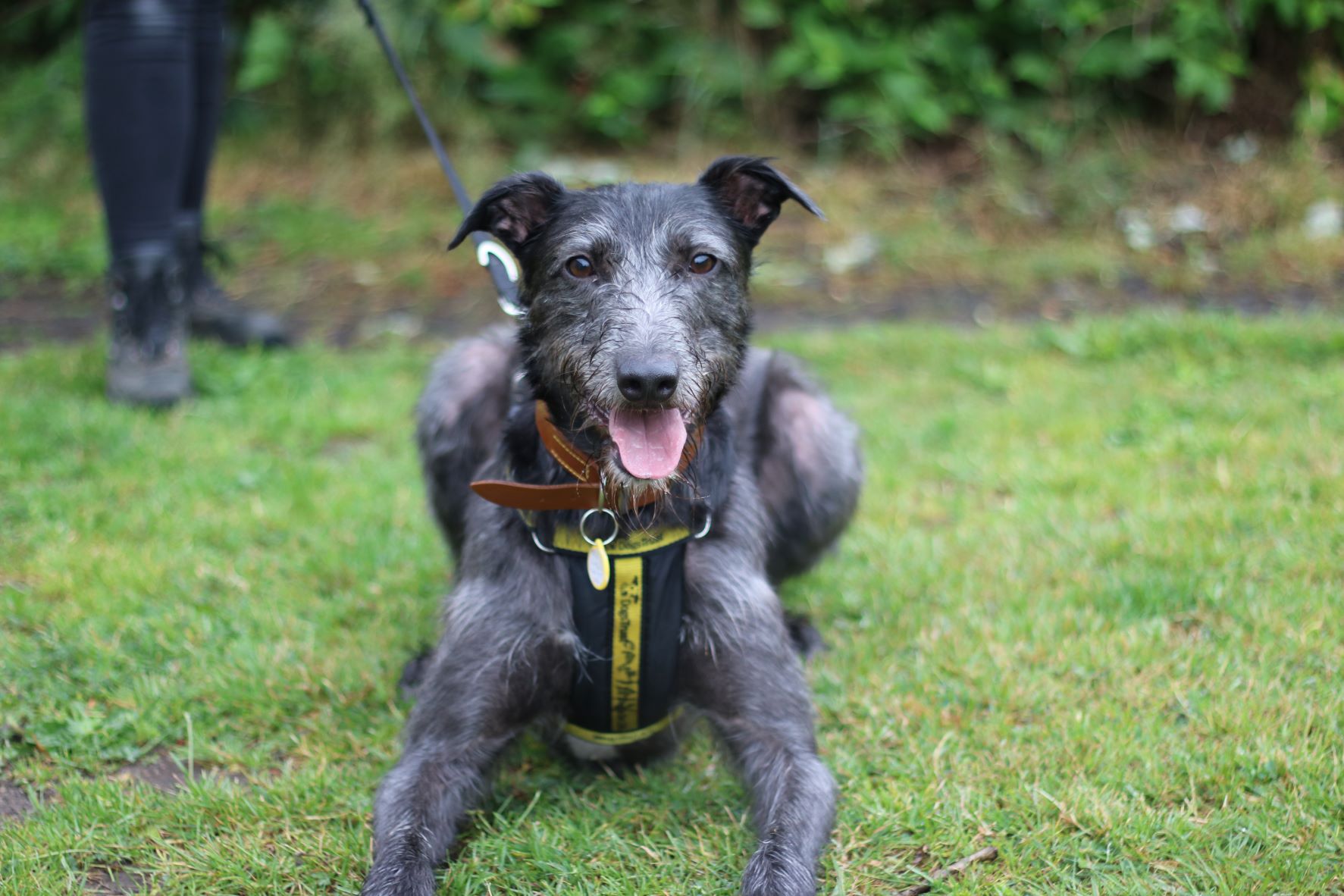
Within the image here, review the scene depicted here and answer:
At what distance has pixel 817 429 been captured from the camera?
3904 millimetres

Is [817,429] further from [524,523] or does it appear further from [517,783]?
[517,783]

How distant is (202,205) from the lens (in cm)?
599

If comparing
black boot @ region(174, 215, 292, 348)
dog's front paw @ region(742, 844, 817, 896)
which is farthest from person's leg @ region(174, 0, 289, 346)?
dog's front paw @ region(742, 844, 817, 896)

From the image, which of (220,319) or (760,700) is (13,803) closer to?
(760,700)

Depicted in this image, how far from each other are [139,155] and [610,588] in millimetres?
3367

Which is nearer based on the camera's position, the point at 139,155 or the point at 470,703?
the point at 470,703

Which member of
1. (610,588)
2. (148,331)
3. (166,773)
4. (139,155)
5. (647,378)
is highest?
(647,378)

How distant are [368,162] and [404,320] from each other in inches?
105

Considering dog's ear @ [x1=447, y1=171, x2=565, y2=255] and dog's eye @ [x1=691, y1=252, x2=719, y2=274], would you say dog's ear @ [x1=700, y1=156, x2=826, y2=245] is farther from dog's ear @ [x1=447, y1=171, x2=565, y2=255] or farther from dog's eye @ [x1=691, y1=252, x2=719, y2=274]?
dog's ear @ [x1=447, y1=171, x2=565, y2=255]

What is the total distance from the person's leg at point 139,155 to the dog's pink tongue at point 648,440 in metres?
3.19

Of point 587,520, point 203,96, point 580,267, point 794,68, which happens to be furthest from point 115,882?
point 794,68

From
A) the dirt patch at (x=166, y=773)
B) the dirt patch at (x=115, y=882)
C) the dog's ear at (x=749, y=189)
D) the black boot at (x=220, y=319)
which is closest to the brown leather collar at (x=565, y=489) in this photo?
the dog's ear at (x=749, y=189)

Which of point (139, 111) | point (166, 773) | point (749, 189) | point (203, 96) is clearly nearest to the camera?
point (166, 773)

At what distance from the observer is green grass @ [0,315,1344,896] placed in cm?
279
